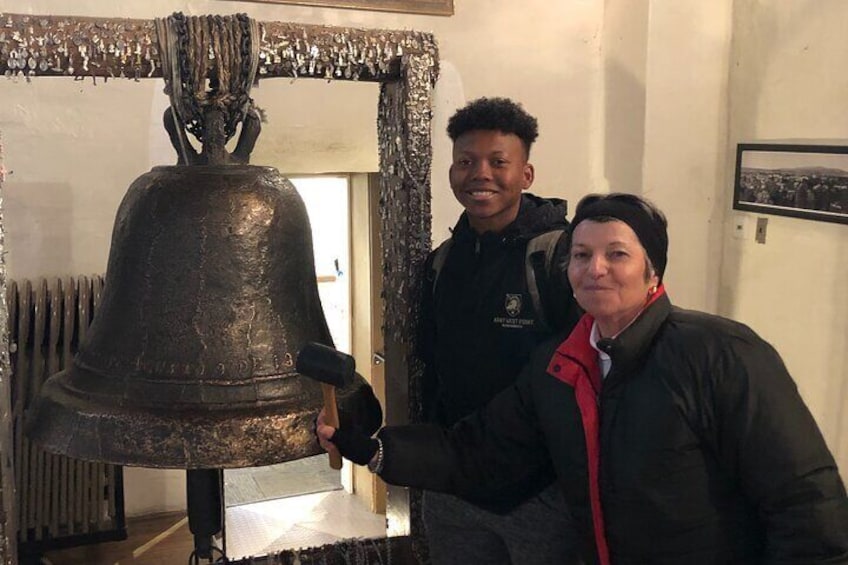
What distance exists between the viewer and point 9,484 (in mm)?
1547

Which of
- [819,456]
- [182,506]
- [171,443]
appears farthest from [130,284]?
[182,506]

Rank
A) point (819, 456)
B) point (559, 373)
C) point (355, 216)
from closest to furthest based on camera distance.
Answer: point (819, 456), point (559, 373), point (355, 216)

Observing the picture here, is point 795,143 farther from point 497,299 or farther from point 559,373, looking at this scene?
point 559,373

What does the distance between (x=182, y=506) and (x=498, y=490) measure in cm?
180

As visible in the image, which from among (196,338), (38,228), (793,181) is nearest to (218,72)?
(196,338)

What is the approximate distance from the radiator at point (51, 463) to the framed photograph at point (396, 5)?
1.32m

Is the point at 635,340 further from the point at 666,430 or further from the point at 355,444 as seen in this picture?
the point at 355,444

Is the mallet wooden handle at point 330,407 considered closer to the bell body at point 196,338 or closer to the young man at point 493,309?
the bell body at point 196,338

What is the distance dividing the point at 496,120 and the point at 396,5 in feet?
5.46

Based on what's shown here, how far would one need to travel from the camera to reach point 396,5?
3264mm

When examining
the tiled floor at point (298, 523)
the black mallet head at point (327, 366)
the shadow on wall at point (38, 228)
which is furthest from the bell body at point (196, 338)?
the tiled floor at point (298, 523)

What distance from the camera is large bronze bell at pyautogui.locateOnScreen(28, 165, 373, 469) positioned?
1.33 m

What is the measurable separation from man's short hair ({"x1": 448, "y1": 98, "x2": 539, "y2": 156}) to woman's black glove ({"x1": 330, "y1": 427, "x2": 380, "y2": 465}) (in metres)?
0.69

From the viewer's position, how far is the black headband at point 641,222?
4.52ft
